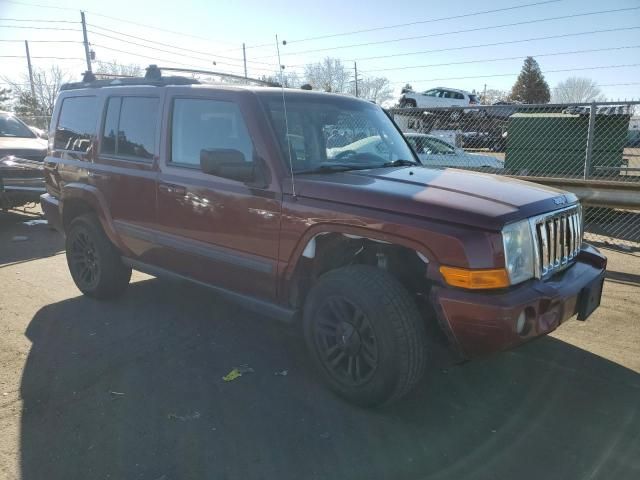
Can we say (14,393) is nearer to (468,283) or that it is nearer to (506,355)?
(468,283)

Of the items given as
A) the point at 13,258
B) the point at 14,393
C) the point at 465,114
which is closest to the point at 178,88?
the point at 14,393

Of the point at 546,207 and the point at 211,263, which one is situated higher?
the point at 546,207

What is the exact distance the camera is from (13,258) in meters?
6.52

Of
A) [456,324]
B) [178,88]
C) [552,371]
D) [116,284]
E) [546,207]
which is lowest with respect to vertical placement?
[552,371]

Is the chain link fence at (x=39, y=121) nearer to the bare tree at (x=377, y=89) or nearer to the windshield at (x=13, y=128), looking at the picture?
the windshield at (x=13, y=128)

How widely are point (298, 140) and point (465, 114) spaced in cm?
1461

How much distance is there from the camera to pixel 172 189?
12.6 feet

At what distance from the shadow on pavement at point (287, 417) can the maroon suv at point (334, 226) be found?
342 mm

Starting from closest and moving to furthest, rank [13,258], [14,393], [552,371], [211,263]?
[14,393], [552,371], [211,263], [13,258]

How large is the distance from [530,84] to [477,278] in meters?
64.4

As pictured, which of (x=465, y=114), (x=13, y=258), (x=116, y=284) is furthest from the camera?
(x=465, y=114)

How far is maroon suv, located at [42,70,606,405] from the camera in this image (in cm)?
263

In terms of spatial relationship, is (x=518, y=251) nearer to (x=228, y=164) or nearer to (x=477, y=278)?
(x=477, y=278)

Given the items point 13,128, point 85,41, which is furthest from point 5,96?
point 13,128
